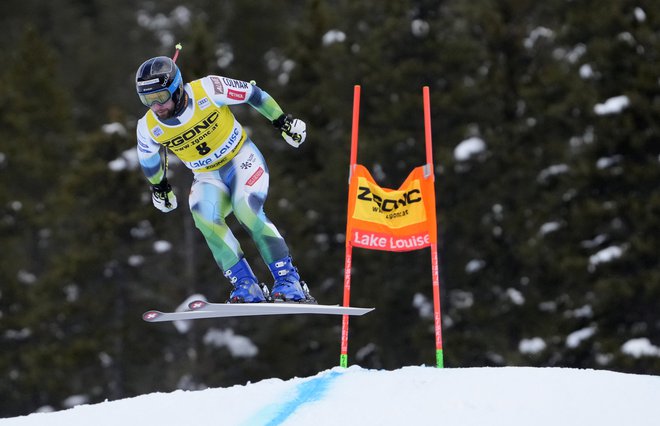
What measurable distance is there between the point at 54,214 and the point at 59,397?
462 cm

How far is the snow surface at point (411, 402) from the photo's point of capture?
8.70 meters

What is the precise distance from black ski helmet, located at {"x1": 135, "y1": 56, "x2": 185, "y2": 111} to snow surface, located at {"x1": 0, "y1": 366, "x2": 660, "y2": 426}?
8.90ft

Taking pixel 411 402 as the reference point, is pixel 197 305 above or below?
above

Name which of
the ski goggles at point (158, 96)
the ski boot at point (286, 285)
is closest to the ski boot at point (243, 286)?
the ski boot at point (286, 285)

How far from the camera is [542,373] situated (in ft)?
31.0

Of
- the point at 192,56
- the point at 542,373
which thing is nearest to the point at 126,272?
the point at 192,56

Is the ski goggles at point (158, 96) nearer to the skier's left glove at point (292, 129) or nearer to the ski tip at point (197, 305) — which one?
the skier's left glove at point (292, 129)

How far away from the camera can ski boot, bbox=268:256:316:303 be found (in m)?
10.1

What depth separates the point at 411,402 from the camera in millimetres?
9062

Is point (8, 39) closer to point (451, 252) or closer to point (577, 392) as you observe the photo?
point (451, 252)

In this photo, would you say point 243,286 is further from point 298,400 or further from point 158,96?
point 158,96

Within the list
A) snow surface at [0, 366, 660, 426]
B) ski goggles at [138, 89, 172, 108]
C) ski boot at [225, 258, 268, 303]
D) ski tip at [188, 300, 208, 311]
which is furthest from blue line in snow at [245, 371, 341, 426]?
ski goggles at [138, 89, 172, 108]

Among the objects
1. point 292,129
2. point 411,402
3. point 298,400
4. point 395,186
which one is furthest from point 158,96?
point 395,186

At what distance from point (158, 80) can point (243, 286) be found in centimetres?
201
